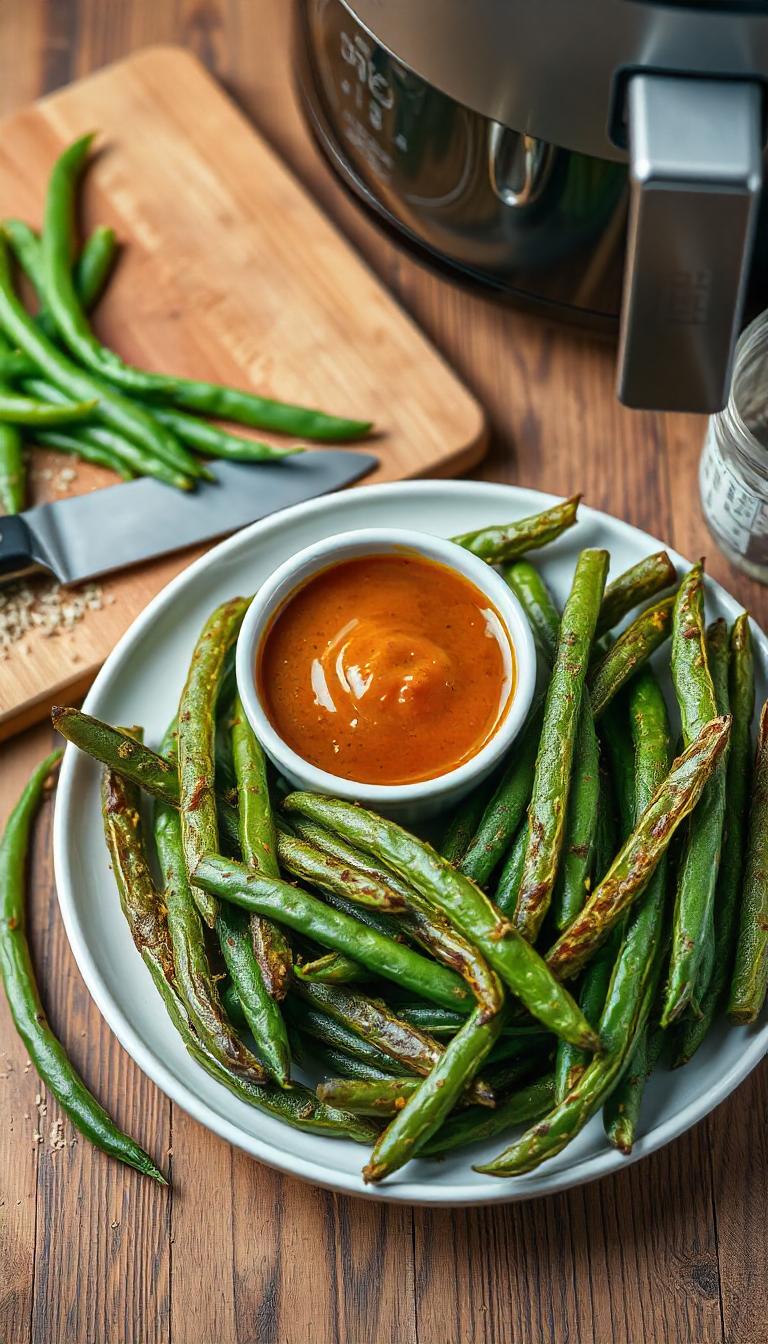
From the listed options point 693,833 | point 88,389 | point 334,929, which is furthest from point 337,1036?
point 88,389

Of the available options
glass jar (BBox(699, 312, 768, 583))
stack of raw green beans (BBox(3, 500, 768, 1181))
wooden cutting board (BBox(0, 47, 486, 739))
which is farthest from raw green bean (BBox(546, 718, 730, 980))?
wooden cutting board (BBox(0, 47, 486, 739))

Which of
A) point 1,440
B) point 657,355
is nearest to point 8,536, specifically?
point 1,440

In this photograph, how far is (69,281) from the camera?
2979 mm

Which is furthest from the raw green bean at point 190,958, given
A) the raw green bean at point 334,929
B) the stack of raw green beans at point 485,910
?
the raw green bean at point 334,929

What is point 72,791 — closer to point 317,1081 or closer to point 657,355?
point 317,1081

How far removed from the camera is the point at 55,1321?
87.7 inches

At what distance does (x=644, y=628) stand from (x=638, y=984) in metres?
0.66

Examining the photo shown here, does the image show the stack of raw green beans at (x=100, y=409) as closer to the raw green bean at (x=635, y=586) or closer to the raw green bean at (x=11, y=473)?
the raw green bean at (x=11, y=473)

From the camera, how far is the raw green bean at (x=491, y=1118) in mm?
1997

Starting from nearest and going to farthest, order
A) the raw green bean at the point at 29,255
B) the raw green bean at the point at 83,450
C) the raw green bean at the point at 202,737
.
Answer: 1. the raw green bean at the point at 202,737
2. the raw green bean at the point at 83,450
3. the raw green bean at the point at 29,255

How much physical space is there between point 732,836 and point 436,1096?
68 cm

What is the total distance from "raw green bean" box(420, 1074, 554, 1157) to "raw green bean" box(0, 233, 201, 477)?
4.73 ft

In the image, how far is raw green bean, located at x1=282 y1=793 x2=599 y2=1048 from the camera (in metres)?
1.92

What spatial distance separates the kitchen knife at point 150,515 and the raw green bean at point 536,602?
0.52 meters
